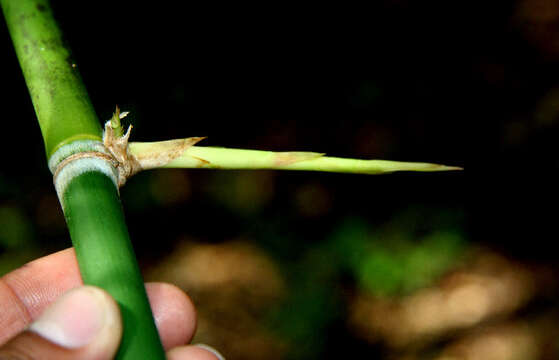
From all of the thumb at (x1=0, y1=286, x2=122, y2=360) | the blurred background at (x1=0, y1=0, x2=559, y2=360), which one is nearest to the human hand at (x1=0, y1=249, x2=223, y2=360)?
the thumb at (x1=0, y1=286, x2=122, y2=360)

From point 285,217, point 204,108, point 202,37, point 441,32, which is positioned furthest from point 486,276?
point 202,37

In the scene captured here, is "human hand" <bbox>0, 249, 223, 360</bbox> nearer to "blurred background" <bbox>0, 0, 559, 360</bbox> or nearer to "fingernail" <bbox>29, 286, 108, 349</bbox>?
"fingernail" <bbox>29, 286, 108, 349</bbox>

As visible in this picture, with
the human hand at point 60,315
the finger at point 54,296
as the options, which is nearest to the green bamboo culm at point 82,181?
the human hand at point 60,315

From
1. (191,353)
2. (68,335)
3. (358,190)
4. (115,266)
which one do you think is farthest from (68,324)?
(358,190)

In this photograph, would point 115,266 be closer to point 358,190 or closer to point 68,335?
point 68,335

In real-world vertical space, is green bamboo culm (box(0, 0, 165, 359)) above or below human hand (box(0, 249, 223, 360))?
above
